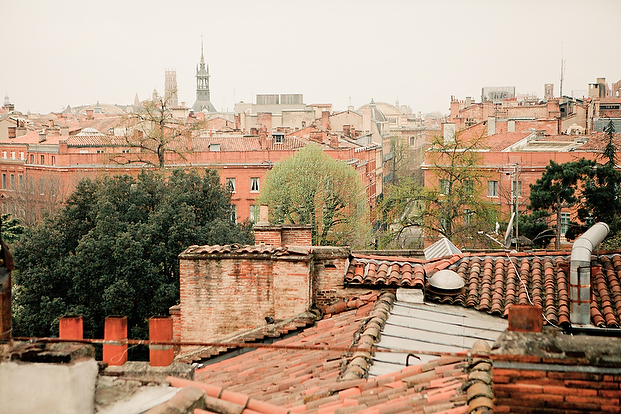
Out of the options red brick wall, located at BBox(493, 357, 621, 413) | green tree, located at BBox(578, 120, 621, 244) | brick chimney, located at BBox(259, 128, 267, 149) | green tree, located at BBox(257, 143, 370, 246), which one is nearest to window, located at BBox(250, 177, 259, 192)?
brick chimney, located at BBox(259, 128, 267, 149)

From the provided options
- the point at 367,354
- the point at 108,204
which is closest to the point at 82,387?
the point at 367,354

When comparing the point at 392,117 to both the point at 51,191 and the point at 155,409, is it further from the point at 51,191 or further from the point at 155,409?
the point at 155,409

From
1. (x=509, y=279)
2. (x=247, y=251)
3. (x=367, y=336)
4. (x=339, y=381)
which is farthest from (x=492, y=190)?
(x=339, y=381)

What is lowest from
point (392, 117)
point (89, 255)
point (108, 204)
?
point (89, 255)

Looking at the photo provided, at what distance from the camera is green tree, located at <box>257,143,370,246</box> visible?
101 ft

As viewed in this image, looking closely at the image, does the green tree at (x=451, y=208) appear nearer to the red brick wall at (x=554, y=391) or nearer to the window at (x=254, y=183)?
the window at (x=254, y=183)

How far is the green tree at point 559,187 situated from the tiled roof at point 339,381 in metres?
20.1

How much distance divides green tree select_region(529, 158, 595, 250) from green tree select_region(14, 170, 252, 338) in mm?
12680

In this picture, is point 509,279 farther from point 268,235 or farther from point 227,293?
point 268,235

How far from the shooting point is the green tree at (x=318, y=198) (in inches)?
1209

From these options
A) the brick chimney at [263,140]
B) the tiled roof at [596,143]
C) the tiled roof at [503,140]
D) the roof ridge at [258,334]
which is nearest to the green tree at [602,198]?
the tiled roof at [596,143]

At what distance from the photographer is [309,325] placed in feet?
27.5

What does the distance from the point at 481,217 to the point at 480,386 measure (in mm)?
26338

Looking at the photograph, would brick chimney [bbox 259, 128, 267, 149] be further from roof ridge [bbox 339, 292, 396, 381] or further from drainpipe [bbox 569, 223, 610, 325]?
drainpipe [bbox 569, 223, 610, 325]
